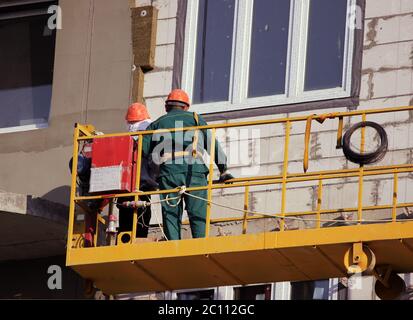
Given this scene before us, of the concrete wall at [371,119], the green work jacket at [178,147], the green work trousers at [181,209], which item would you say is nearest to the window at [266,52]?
the concrete wall at [371,119]

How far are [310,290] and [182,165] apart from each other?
216cm

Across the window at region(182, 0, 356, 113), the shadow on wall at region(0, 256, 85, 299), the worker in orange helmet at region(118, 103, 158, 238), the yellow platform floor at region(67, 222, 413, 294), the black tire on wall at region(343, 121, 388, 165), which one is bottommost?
the yellow platform floor at region(67, 222, 413, 294)

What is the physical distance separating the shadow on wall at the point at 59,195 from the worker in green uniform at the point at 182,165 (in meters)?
2.36

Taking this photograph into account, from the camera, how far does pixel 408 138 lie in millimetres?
21172

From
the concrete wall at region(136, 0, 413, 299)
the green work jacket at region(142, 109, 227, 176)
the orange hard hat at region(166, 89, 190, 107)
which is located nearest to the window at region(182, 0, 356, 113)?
the concrete wall at region(136, 0, 413, 299)

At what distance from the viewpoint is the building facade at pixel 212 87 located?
21.5 m

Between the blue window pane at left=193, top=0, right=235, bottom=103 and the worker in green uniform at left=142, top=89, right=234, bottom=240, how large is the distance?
1.91 metres

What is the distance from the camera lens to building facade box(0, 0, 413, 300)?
70.6 feet

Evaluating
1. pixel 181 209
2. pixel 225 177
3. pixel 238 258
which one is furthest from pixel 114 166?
pixel 238 258

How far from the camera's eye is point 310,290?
2136 centimetres

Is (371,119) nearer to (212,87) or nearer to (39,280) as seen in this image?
(212,87)

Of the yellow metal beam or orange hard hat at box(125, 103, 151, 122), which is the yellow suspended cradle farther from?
orange hard hat at box(125, 103, 151, 122)

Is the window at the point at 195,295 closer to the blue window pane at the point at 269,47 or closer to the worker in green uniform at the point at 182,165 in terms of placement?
the worker in green uniform at the point at 182,165
